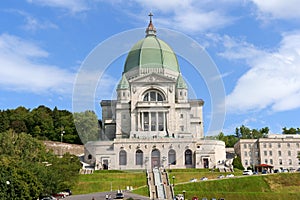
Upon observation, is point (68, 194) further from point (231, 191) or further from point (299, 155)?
point (299, 155)

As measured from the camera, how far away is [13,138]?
71875mm

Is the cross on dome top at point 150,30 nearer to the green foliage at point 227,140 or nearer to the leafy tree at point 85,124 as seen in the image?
the green foliage at point 227,140

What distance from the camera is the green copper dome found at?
306 ft

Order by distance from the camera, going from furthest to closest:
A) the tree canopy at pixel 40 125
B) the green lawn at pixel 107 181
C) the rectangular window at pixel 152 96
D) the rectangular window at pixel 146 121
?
the tree canopy at pixel 40 125
the rectangular window at pixel 152 96
the rectangular window at pixel 146 121
the green lawn at pixel 107 181

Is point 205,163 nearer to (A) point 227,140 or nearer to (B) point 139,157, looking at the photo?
(B) point 139,157

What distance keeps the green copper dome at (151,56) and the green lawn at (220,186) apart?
33733 millimetres

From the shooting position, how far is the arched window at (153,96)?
90875 millimetres

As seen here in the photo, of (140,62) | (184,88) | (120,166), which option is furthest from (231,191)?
(140,62)

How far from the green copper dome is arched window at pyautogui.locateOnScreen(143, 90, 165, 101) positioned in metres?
5.77

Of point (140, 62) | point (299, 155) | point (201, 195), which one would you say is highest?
point (140, 62)

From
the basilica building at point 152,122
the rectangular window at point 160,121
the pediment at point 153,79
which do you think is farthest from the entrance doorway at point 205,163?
the pediment at point 153,79

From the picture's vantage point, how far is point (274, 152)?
3730 inches

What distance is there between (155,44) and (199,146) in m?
27.5

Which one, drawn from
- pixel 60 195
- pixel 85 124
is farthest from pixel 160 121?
pixel 60 195
